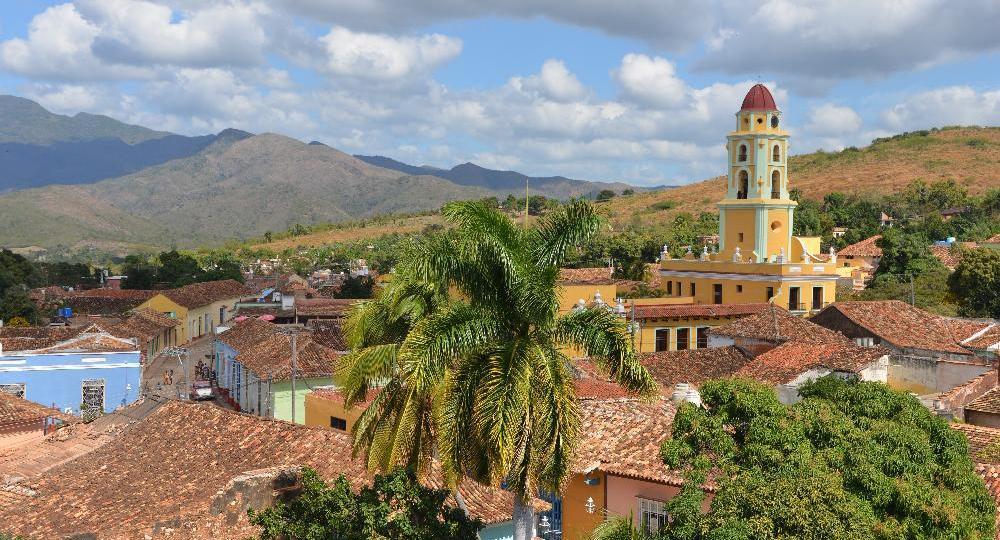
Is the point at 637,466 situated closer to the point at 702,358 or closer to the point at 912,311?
the point at 702,358

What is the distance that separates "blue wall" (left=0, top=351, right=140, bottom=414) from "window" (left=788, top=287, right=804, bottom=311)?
25.5 meters

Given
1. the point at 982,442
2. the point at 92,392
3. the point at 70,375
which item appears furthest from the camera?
the point at 92,392

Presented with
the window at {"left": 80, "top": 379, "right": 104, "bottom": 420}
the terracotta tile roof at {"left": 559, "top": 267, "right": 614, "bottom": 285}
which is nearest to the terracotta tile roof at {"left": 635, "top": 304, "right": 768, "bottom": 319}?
the terracotta tile roof at {"left": 559, "top": 267, "right": 614, "bottom": 285}

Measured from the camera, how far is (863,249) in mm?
61156

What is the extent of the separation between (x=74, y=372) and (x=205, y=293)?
30.7 meters

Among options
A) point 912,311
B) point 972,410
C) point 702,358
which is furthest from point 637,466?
point 912,311

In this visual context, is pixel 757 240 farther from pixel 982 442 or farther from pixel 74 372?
pixel 982 442

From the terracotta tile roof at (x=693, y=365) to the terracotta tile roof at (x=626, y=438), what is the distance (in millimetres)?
6515

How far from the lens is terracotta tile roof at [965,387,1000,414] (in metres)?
18.9

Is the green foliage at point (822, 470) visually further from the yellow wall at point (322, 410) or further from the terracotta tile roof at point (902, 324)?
the terracotta tile roof at point (902, 324)

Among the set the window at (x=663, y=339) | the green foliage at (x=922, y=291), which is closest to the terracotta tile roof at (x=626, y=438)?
the window at (x=663, y=339)

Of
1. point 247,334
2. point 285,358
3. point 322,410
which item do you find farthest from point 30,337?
point 322,410

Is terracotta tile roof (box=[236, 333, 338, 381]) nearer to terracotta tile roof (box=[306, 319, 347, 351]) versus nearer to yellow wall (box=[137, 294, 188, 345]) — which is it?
terracotta tile roof (box=[306, 319, 347, 351])

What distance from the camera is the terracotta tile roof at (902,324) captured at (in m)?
26.9
